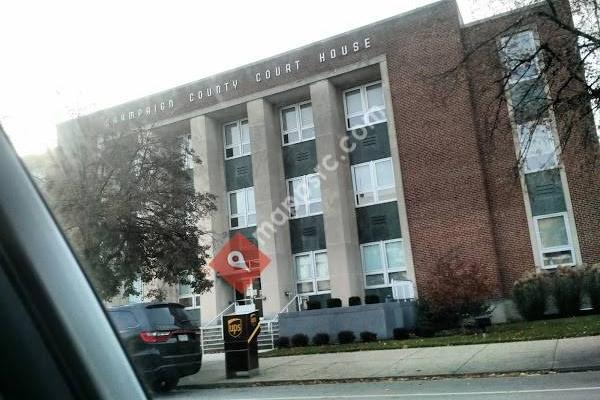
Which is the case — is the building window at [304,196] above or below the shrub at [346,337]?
above

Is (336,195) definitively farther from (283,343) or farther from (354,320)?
(283,343)

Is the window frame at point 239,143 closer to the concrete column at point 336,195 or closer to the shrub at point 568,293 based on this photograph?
the concrete column at point 336,195

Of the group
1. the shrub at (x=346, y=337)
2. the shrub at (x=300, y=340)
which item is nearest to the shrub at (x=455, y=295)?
the shrub at (x=346, y=337)

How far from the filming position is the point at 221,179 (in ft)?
98.1

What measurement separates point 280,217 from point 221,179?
4.30m

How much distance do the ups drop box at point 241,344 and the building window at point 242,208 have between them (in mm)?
14644

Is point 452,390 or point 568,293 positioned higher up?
point 568,293

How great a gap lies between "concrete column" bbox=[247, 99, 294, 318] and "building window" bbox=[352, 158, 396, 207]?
12.4 ft

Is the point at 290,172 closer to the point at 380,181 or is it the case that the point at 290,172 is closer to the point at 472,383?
the point at 380,181

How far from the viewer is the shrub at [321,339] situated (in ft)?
67.3

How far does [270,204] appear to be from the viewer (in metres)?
27.5

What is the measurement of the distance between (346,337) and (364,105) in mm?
12089

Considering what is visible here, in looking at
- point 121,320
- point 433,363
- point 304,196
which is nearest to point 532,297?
point 433,363

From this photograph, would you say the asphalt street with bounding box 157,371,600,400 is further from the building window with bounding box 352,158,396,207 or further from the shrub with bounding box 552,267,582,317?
the building window with bounding box 352,158,396,207
